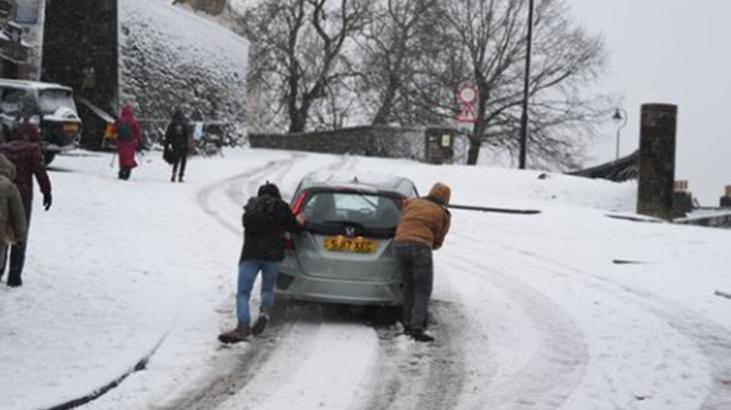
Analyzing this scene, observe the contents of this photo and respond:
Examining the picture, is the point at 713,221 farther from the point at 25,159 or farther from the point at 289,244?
the point at 25,159

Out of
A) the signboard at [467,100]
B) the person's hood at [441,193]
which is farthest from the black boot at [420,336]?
the signboard at [467,100]

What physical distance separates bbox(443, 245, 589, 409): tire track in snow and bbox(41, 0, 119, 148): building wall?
21050mm

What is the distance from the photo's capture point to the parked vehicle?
71.2 feet

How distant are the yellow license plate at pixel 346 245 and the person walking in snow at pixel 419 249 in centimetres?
40

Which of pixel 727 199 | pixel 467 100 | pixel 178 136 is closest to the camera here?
pixel 178 136

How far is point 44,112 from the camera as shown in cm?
Result: 2189

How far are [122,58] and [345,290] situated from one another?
2302cm

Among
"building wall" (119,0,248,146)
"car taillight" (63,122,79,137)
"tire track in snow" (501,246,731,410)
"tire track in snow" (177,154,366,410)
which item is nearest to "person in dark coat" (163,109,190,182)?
"car taillight" (63,122,79,137)

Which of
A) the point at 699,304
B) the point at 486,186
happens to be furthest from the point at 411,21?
the point at 699,304

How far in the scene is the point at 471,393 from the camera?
7.43 m

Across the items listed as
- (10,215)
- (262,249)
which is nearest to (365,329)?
(262,249)

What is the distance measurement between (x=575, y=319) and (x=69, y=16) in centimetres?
2484

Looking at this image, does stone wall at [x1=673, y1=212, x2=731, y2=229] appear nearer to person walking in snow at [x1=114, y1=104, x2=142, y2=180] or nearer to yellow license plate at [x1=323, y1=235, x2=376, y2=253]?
person walking in snow at [x1=114, y1=104, x2=142, y2=180]

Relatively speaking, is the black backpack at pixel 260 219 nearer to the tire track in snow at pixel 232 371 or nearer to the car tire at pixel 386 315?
the tire track in snow at pixel 232 371
